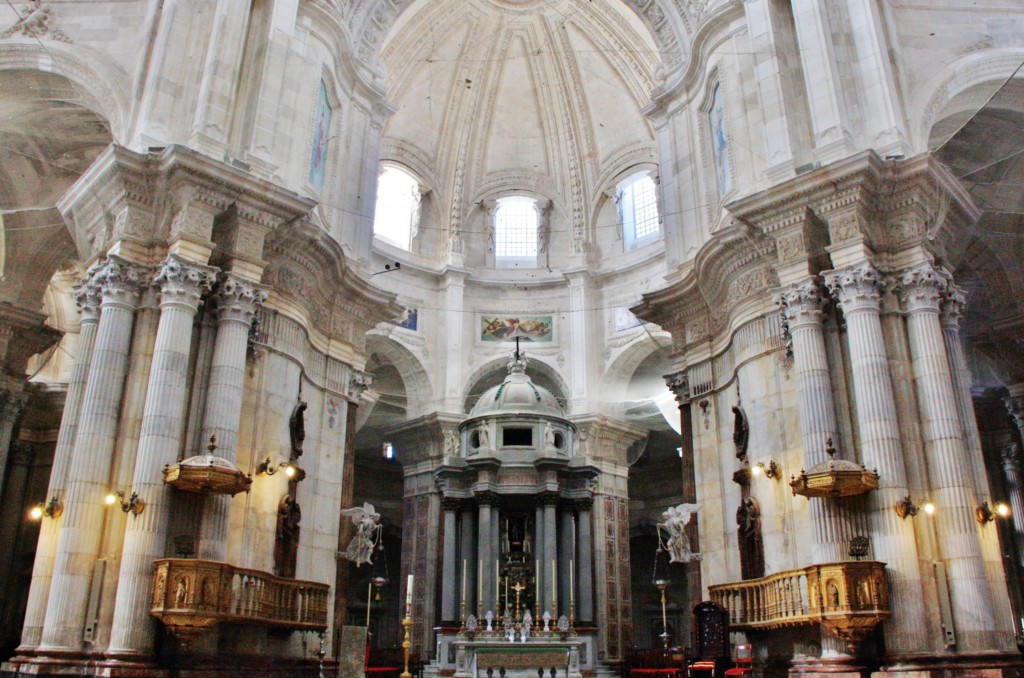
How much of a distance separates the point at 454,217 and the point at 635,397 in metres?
10.2

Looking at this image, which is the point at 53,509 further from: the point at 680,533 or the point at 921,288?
the point at 921,288

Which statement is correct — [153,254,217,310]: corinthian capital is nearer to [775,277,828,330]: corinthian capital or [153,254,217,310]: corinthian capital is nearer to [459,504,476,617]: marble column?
[775,277,828,330]: corinthian capital

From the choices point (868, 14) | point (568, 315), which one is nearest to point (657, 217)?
point (568, 315)

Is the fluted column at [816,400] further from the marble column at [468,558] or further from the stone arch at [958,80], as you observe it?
the marble column at [468,558]

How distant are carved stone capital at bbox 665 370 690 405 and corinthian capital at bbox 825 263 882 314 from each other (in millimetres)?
6135

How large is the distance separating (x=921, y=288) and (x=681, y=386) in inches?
278

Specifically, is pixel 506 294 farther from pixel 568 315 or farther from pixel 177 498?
pixel 177 498

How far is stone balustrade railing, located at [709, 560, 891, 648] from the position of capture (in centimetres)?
1419

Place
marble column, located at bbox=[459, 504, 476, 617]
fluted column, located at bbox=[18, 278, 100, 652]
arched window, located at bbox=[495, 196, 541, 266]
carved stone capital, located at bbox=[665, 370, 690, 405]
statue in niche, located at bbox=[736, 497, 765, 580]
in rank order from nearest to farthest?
1. fluted column, located at bbox=[18, 278, 100, 652]
2. statue in niche, located at bbox=[736, 497, 765, 580]
3. carved stone capital, located at bbox=[665, 370, 690, 405]
4. marble column, located at bbox=[459, 504, 476, 617]
5. arched window, located at bbox=[495, 196, 541, 266]

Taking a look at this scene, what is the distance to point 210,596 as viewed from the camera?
1430 centimetres

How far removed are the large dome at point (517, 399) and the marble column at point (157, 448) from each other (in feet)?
46.7

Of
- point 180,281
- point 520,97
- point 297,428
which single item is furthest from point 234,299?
point 520,97

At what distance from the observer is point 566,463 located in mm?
28047

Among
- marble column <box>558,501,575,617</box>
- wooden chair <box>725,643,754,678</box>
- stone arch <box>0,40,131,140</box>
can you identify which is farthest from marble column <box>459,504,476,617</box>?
stone arch <box>0,40,131,140</box>
